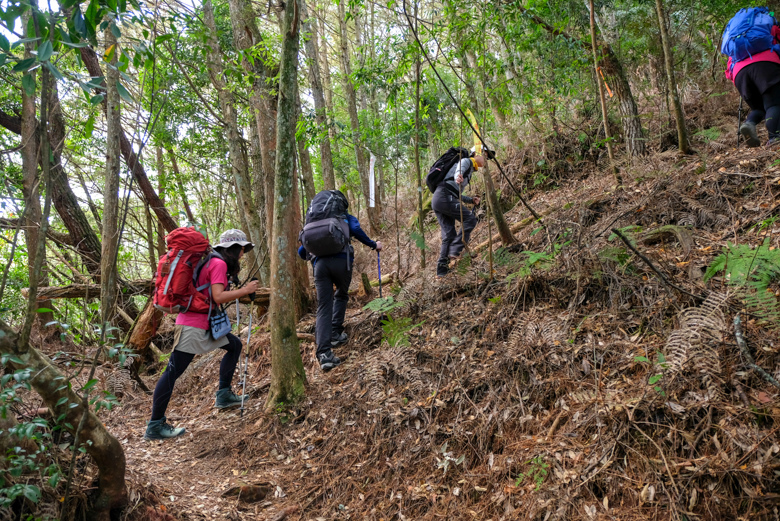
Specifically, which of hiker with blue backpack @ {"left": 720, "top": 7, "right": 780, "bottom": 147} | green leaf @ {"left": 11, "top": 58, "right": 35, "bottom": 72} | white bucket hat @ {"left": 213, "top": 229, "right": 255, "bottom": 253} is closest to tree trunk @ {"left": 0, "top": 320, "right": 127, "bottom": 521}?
green leaf @ {"left": 11, "top": 58, "right": 35, "bottom": 72}

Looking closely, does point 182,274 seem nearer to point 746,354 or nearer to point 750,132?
point 746,354

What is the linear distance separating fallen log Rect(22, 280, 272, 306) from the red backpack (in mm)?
1805

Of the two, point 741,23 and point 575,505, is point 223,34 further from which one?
point 575,505

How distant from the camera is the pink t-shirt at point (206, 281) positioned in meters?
4.75

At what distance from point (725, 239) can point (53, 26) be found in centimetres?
524

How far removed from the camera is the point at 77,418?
2732 millimetres

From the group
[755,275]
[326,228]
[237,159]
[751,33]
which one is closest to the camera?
[755,275]

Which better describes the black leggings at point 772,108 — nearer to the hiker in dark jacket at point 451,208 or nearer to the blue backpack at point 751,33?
the blue backpack at point 751,33

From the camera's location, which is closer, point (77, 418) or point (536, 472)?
point (77, 418)

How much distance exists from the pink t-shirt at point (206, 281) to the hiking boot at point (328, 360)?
1427mm

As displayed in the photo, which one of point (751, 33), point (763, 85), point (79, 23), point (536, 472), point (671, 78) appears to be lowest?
point (536, 472)

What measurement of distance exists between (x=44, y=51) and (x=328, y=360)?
430 cm

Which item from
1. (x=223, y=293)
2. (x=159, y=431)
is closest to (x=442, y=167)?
(x=223, y=293)

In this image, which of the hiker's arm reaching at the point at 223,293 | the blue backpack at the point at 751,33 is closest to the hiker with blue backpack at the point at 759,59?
the blue backpack at the point at 751,33
